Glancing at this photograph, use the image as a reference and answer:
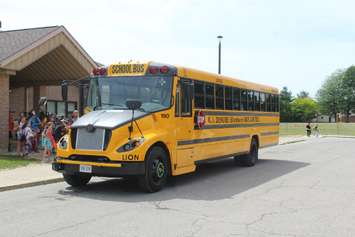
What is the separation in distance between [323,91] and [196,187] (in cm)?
12396

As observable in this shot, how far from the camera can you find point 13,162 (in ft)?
46.6

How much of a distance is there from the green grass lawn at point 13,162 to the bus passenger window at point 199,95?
5.70 meters

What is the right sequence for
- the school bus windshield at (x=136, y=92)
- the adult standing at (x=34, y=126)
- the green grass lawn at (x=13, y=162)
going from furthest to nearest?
the adult standing at (x=34, y=126) → the green grass lawn at (x=13, y=162) → the school bus windshield at (x=136, y=92)

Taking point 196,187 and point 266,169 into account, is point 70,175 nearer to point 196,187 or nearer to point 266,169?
point 196,187

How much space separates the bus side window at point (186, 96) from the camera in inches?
420

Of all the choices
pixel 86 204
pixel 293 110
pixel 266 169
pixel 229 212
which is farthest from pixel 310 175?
pixel 293 110

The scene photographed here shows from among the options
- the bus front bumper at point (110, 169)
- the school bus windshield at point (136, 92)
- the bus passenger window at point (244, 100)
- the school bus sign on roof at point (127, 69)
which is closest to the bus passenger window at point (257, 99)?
the bus passenger window at point (244, 100)

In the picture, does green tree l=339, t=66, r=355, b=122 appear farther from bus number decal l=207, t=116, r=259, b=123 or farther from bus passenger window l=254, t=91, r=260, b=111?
bus number decal l=207, t=116, r=259, b=123

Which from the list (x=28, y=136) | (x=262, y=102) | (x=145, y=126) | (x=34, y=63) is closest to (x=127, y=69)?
(x=145, y=126)

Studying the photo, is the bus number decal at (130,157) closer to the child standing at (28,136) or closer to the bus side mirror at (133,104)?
the bus side mirror at (133,104)

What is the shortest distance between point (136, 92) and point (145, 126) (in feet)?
3.12

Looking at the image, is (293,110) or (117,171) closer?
(117,171)

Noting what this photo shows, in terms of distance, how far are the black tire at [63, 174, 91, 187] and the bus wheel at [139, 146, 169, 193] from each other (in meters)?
1.59

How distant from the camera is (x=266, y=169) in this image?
1491 cm
